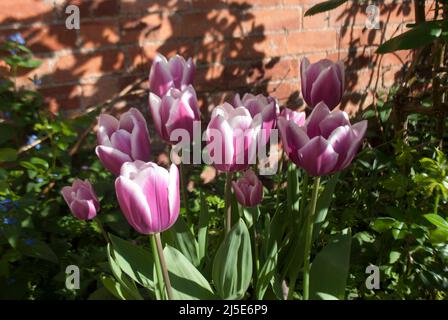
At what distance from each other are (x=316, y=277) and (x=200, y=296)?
0.72 ft

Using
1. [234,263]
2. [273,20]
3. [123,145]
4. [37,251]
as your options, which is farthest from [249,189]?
[273,20]

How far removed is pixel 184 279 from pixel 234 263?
0.29 feet

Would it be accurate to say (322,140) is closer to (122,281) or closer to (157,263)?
(157,263)

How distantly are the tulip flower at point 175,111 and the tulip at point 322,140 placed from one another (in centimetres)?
16

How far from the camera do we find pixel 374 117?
2225 millimetres

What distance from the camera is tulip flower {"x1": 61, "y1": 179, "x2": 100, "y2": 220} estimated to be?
0.92m

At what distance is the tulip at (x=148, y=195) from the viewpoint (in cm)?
74

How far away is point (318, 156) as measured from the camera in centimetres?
82

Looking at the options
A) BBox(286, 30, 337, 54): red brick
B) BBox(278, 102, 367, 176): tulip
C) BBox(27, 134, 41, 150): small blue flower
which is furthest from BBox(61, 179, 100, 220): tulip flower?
BBox(286, 30, 337, 54): red brick

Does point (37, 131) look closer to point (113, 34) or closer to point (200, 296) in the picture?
point (113, 34)

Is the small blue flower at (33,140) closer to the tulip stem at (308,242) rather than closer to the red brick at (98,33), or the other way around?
the red brick at (98,33)

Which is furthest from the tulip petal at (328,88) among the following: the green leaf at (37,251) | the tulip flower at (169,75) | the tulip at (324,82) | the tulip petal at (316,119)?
the green leaf at (37,251)
